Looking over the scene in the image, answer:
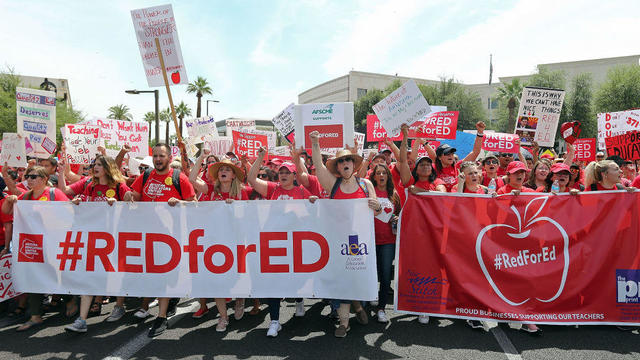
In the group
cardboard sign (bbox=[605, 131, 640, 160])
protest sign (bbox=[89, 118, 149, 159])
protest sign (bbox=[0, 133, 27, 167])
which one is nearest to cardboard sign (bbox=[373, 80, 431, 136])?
cardboard sign (bbox=[605, 131, 640, 160])

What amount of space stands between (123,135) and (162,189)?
18.7 feet

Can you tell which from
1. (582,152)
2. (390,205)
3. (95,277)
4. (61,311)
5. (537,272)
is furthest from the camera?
(582,152)

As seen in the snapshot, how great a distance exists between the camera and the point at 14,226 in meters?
4.41

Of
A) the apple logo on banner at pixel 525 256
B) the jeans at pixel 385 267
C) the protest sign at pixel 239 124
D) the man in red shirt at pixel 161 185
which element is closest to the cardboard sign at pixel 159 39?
the man in red shirt at pixel 161 185

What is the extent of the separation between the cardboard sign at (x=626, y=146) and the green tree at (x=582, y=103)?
2994 cm

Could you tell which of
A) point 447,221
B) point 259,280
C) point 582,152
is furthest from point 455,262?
point 582,152

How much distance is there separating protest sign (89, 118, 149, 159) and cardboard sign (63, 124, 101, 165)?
4.77ft

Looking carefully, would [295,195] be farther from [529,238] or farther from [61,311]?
[61,311]

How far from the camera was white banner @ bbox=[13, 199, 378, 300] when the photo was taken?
4.05 m

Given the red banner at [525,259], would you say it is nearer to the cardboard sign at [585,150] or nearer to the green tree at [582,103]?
the cardboard sign at [585,150]

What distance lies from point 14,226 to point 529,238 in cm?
578

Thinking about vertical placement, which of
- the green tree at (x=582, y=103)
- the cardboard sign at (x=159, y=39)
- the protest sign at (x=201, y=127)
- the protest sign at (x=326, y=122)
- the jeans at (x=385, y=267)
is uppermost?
the green tree at (x=582, y=103)

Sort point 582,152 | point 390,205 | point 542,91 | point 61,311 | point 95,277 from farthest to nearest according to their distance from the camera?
point 582,152 < point 542,91 < point 61,311 < point 390,205 < point 95,277

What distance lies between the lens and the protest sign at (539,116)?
7402mm
